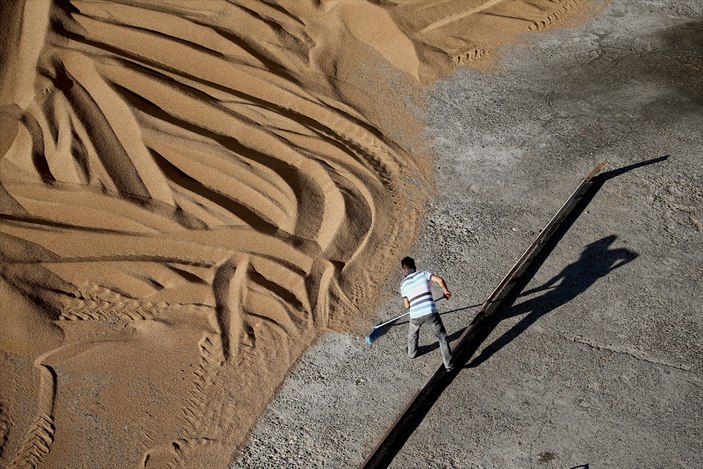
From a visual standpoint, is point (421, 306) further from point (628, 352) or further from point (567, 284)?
point (628, 352)

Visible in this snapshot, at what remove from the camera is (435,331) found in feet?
25.7

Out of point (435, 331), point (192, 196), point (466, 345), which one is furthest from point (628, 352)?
point (192, 196)

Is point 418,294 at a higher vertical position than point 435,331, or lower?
higher

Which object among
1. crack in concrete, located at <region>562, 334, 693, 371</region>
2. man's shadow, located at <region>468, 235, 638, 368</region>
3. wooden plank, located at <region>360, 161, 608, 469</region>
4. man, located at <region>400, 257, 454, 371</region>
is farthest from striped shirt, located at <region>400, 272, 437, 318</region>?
crack in concrete, located at <region>562, 334, 693, 371</region>

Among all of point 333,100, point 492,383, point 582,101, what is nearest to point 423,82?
point 333,100

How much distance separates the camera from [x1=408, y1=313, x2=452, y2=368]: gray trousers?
7805mm

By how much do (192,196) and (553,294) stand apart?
426 centimetres

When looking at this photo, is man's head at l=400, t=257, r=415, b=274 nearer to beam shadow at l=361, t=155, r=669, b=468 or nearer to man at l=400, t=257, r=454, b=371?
man at l=400, t=257, r=454, b=371

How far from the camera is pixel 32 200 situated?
9.68 metres

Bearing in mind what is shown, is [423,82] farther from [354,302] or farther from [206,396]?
[206,396]

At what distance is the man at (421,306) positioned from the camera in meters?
7.82

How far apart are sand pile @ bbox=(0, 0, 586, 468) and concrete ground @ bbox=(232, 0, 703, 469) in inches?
18.6

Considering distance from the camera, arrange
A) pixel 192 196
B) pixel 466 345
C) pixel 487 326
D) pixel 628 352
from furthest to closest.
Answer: pixel 192 196
pixel 487 326
pixel 466 345
pixel 628 352

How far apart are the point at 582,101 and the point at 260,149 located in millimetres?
4370
